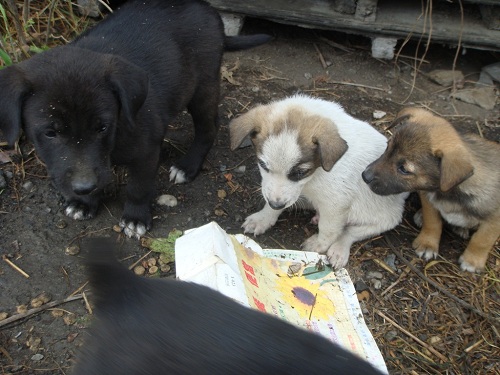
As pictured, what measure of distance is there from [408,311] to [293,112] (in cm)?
146

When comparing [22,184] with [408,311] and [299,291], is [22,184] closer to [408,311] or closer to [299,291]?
[299,291]

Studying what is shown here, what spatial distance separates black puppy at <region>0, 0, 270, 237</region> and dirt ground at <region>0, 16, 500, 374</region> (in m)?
0.21

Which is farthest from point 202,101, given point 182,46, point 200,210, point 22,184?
point 22,184

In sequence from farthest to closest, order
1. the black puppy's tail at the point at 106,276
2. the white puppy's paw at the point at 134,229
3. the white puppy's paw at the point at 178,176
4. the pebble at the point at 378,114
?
the pebble at the point at 378,114, the white puppy's paw at the point at 178,176, the white puppy's paw at the point at 134,229, the black puppy's tail at the point at 106,276

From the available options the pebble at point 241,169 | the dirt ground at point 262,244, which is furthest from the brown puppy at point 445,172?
the pebble at point 241,169

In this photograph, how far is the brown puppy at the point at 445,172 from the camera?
3305 mm

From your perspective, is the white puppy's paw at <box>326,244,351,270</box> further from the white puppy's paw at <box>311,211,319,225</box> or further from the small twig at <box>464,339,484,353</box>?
the small twig at <box>464,339,484,353</box>

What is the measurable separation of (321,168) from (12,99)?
69.7 inches

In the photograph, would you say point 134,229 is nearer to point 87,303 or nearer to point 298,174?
point 87,303

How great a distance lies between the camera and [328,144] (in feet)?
10.6

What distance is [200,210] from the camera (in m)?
4.00

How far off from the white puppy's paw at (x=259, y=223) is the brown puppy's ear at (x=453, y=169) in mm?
1158

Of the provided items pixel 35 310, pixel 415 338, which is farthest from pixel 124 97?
pixel 415 338

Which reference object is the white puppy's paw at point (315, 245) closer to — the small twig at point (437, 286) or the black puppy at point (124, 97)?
the small twig at point (437, 286)
